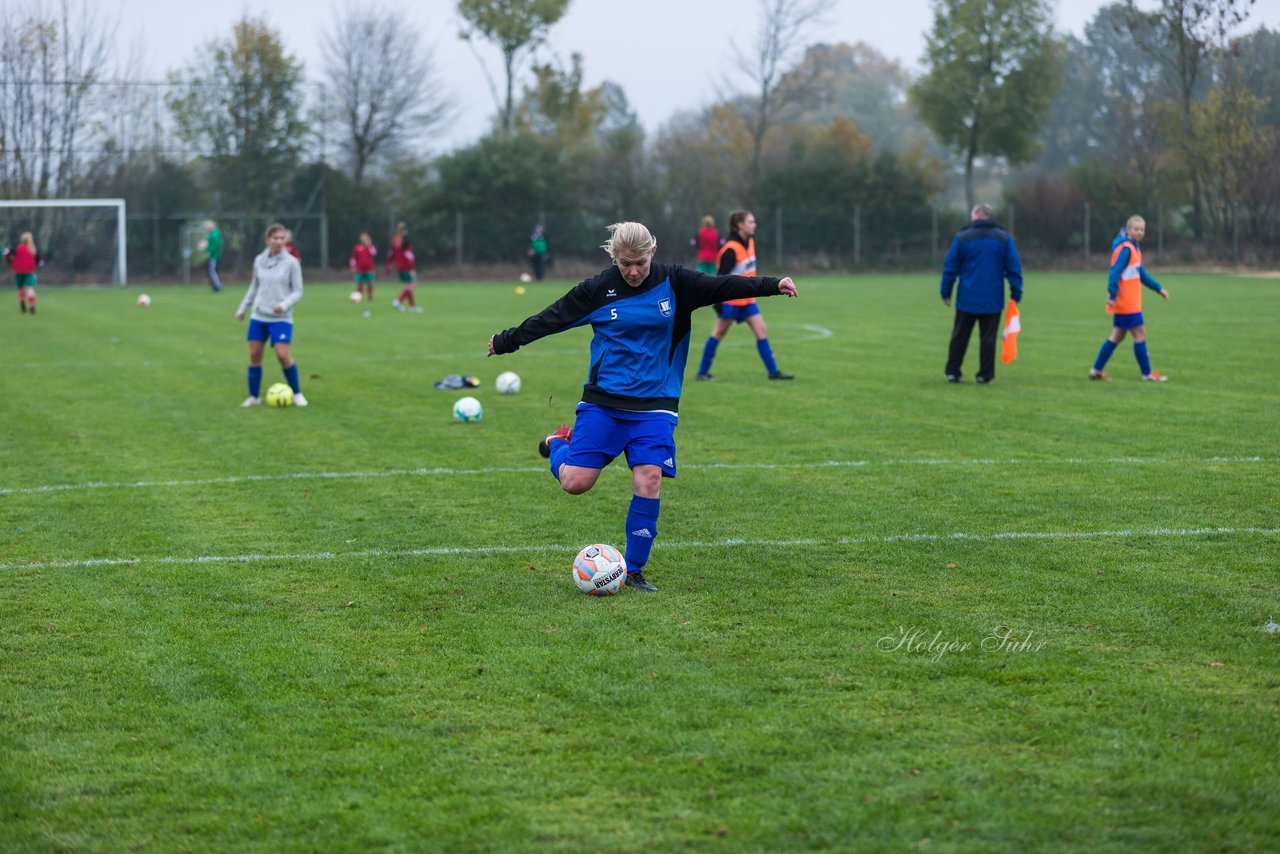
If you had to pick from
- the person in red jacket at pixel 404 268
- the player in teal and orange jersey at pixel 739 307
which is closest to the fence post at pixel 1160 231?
the person in red jacket at pixel 404 268

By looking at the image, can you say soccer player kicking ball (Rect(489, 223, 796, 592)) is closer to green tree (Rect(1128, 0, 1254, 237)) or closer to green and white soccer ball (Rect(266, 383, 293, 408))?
green and white soccer ball (Rect(266, 383, 293, 408))

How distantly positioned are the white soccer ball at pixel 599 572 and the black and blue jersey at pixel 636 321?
745 mm

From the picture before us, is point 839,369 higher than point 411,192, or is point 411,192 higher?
point 411,192

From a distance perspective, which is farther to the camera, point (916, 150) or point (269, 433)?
point (916, 150)

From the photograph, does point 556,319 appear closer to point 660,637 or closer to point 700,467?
point 660,637

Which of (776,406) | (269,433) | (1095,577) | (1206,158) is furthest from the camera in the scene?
(1206,158)

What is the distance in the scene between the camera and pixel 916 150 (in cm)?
5616

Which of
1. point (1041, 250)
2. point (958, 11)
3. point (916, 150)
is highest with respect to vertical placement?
point (958, 11)

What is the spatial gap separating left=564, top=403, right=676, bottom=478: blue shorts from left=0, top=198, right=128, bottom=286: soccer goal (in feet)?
131

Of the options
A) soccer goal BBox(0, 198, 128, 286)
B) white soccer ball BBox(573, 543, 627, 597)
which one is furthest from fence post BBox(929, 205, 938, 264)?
white soccer ball BBox(573, 543, 627, 597)

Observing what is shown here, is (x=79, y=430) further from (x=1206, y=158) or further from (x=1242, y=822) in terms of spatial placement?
(x=1206, y=158)

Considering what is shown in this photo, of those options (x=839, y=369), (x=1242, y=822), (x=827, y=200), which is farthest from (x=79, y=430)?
(x=827, y=200)

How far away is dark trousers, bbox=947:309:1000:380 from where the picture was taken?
15234 mm

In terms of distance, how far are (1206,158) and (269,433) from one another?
1773 inches
